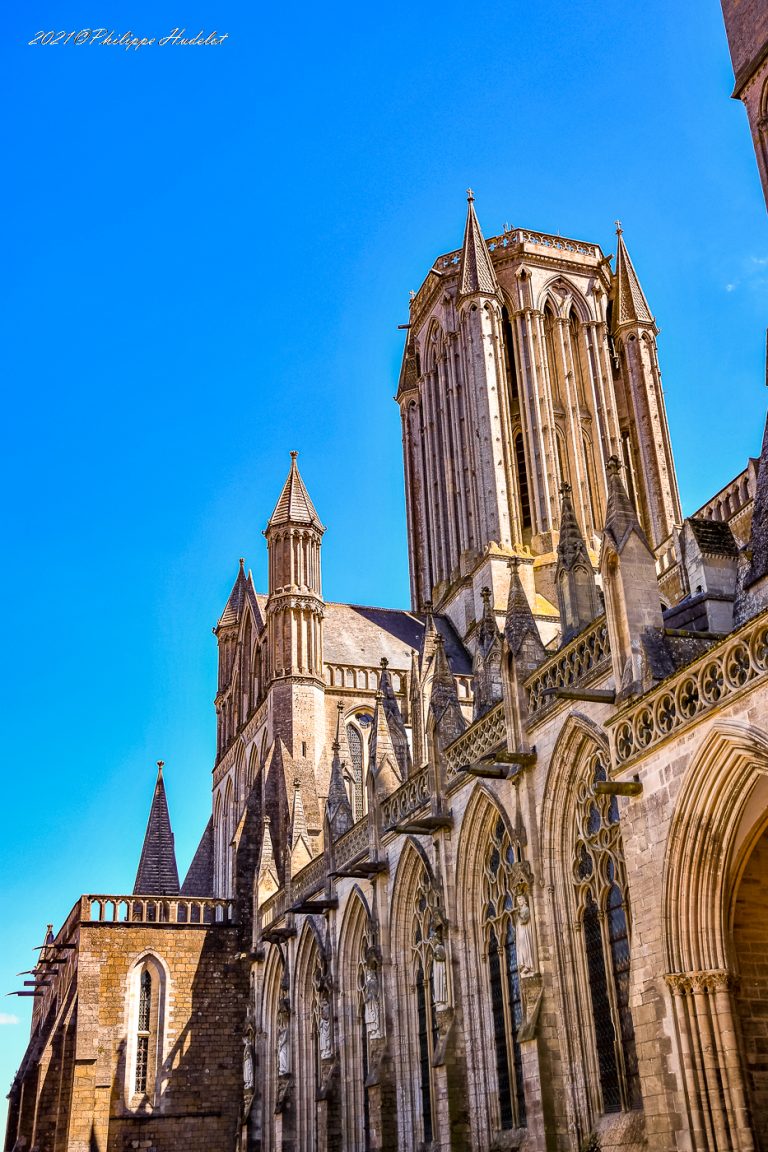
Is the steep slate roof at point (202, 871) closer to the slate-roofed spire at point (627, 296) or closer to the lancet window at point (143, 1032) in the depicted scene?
the lancet window at point (143, 1032)

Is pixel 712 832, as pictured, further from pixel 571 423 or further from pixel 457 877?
pixel 571 423

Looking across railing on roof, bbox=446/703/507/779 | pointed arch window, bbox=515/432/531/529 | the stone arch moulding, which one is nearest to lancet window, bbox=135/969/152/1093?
railing on roof, bbox=446/703/507/779

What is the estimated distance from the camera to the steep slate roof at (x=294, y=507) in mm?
41344

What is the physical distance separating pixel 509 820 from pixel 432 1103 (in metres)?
5.61

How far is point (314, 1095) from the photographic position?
27.5 metres

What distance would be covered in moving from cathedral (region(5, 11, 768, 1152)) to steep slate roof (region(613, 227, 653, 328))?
14cm

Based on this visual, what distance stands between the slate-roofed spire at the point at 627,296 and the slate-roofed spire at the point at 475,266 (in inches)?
221

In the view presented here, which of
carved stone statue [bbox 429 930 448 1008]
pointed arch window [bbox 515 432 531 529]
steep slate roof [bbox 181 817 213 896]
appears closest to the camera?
carved stone statue [bbox 429 930 448 1008]

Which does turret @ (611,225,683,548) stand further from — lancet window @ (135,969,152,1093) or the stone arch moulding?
the stone arch moulding

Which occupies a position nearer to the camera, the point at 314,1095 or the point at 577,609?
the point at 577,609

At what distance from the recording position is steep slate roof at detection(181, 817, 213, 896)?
155ft

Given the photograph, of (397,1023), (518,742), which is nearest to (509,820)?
(518,742)

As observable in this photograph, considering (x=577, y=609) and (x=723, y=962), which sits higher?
(x=577, y=609)

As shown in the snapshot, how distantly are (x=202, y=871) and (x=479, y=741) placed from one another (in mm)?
30958
